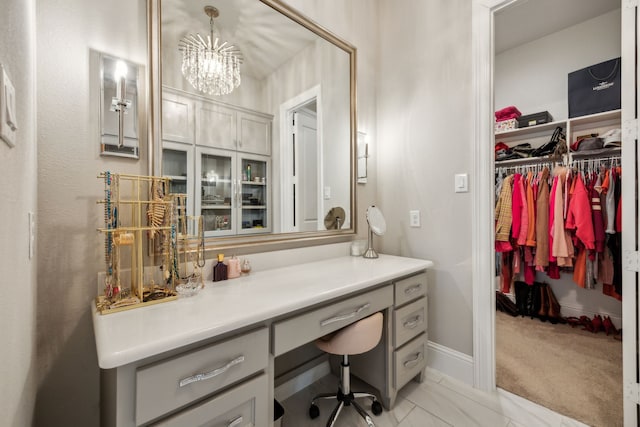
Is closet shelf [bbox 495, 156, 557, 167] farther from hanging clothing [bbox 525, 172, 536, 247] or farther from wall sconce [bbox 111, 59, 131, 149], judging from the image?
wall sconce [bbox 111, 59, 131, 149]

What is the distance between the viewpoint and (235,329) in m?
0.90

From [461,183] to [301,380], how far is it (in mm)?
1638

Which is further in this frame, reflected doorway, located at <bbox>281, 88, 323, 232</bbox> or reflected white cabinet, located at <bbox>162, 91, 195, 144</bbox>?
reflected doorway, located at <bbox>281, 88, 323, 232</bbox>

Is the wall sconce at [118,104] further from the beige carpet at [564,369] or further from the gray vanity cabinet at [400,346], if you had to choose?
the beige carpet at [564,369]

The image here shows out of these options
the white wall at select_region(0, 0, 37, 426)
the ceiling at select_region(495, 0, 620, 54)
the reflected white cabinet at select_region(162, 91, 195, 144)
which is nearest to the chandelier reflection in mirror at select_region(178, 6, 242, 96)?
the reflected white cabinet at select_region(162, 91, 195, 144)

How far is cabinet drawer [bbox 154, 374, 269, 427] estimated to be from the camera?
81 cm

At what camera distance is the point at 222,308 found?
961 millimetres

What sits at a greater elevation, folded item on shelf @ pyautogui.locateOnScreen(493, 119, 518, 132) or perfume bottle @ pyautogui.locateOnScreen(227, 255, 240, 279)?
folded item on shelf @ pyautogui.locateOnScreen(493, 119, 518, 132)

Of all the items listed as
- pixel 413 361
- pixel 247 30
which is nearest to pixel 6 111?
pixel 247 30


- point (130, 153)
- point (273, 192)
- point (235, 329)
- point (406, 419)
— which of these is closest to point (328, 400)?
point (406, 419)

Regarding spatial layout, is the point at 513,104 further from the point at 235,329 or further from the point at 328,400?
the point at 235,329

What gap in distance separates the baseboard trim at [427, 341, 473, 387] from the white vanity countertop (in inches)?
29.0

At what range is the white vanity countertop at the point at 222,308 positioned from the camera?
0.72 metres

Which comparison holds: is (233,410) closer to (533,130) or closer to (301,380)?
(301,380)
